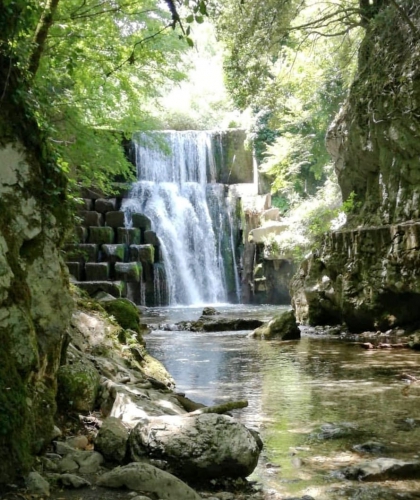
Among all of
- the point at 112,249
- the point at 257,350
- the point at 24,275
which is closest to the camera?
the point at 24,275

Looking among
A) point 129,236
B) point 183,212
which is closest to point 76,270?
point 129,236

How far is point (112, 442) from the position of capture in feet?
14.0

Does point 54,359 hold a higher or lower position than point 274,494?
higher

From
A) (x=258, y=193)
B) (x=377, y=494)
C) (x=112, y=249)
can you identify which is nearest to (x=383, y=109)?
(x=377, y=494)

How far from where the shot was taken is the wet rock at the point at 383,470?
434 cm

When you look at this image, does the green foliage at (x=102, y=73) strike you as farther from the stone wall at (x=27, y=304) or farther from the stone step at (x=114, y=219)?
the stone step at (x=114, y=219)

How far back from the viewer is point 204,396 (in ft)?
24.7

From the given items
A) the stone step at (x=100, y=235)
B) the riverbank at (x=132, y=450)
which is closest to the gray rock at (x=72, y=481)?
the riverbank at (x=132, y=450)

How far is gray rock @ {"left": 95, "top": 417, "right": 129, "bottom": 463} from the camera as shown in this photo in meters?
Answer: 4.22

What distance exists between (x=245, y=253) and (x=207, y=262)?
1770 mm

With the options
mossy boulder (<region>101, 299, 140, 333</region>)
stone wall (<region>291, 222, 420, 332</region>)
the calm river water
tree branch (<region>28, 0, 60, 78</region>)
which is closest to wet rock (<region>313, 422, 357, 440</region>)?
the calm river water

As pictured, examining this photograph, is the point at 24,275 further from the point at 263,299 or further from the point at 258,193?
the point at 258,193

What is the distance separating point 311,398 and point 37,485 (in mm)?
4449

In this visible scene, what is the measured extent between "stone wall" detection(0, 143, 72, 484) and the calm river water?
1.71 m
